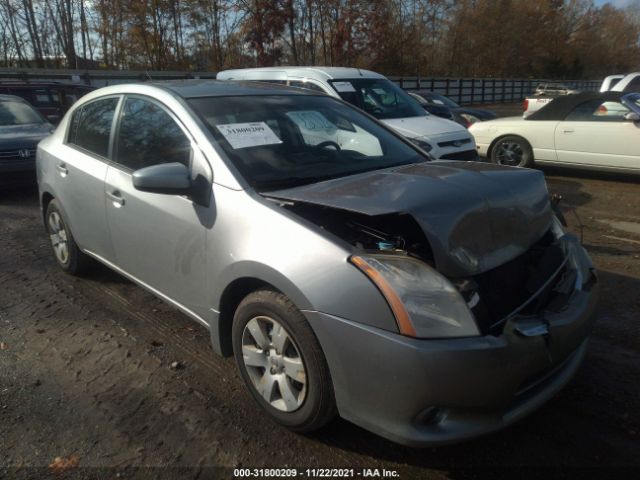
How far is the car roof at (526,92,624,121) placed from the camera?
26.1ft

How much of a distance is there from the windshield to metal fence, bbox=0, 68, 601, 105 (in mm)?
7231

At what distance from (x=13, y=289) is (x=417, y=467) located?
3.77 metres

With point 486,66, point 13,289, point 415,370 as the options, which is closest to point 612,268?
point 415,370

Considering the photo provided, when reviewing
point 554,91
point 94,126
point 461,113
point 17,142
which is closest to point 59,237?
point 94,126

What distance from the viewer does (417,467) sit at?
7.48 ft

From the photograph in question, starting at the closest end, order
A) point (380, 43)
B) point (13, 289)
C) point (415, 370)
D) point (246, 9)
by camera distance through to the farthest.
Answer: point (415, 370), point (13, 289), point (246, 9), point (380, 43)

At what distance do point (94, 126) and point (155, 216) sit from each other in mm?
1360

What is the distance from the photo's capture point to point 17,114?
905 cm

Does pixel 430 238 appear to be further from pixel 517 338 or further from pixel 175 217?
pixel 175 217

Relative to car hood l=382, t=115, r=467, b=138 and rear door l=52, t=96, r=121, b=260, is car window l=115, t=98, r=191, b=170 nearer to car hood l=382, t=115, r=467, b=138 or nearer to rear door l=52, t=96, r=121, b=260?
rear door l=52, t=96, r=121, b=260

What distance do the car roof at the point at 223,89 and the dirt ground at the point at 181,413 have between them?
161cm

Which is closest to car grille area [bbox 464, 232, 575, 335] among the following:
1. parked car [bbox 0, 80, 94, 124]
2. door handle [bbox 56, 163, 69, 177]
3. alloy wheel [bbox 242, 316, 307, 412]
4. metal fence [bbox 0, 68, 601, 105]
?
alloy wheel [bbox 242, 316, 307, 412]

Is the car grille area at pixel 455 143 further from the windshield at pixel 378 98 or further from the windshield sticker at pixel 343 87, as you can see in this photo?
the windshield sticker at pixel 343 87

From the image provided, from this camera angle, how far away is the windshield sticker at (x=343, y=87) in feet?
27.0
